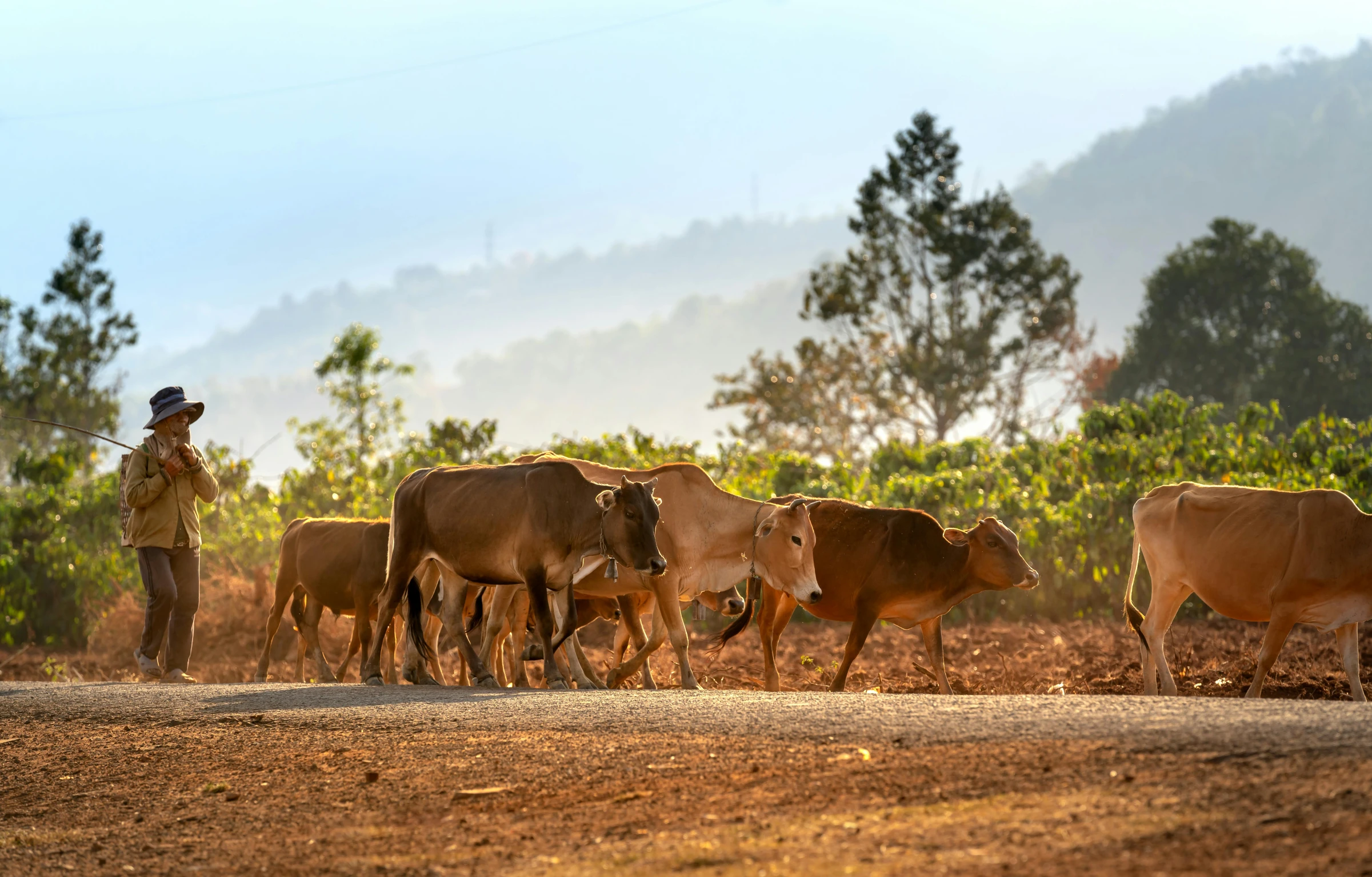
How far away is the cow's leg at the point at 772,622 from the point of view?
12367mm

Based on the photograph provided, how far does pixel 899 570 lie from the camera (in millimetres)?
12398

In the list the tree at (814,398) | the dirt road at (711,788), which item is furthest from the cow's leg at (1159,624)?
the tree at (814,398)

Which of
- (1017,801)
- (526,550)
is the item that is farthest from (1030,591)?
(1017,801)

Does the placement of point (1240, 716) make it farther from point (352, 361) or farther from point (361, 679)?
point (352, 361)

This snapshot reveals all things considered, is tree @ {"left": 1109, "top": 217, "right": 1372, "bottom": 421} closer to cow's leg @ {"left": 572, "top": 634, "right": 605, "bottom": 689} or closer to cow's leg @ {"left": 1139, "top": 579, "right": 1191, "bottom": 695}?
cow's leg @ {"left": 1139, "top": 579, "right": 1191, "bottom": 695}

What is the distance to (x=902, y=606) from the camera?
12.5 m

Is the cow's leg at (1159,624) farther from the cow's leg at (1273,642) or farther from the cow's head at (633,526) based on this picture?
the cow's head at (633,526)

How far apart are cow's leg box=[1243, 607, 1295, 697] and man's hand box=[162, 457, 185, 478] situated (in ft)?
30.5

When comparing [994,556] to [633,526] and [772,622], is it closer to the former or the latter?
[772,622]

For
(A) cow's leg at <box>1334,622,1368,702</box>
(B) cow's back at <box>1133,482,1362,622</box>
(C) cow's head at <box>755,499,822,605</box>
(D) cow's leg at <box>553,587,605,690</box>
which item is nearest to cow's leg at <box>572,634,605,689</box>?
(D) cow's leg at <box>553,587,605,690</box>

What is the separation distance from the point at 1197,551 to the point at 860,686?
11.9 ft

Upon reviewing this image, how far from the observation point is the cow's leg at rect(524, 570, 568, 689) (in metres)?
11.1

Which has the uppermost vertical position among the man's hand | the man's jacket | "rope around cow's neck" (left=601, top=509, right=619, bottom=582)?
the man's hand

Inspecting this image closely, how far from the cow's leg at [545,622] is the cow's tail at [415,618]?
1.43 m
